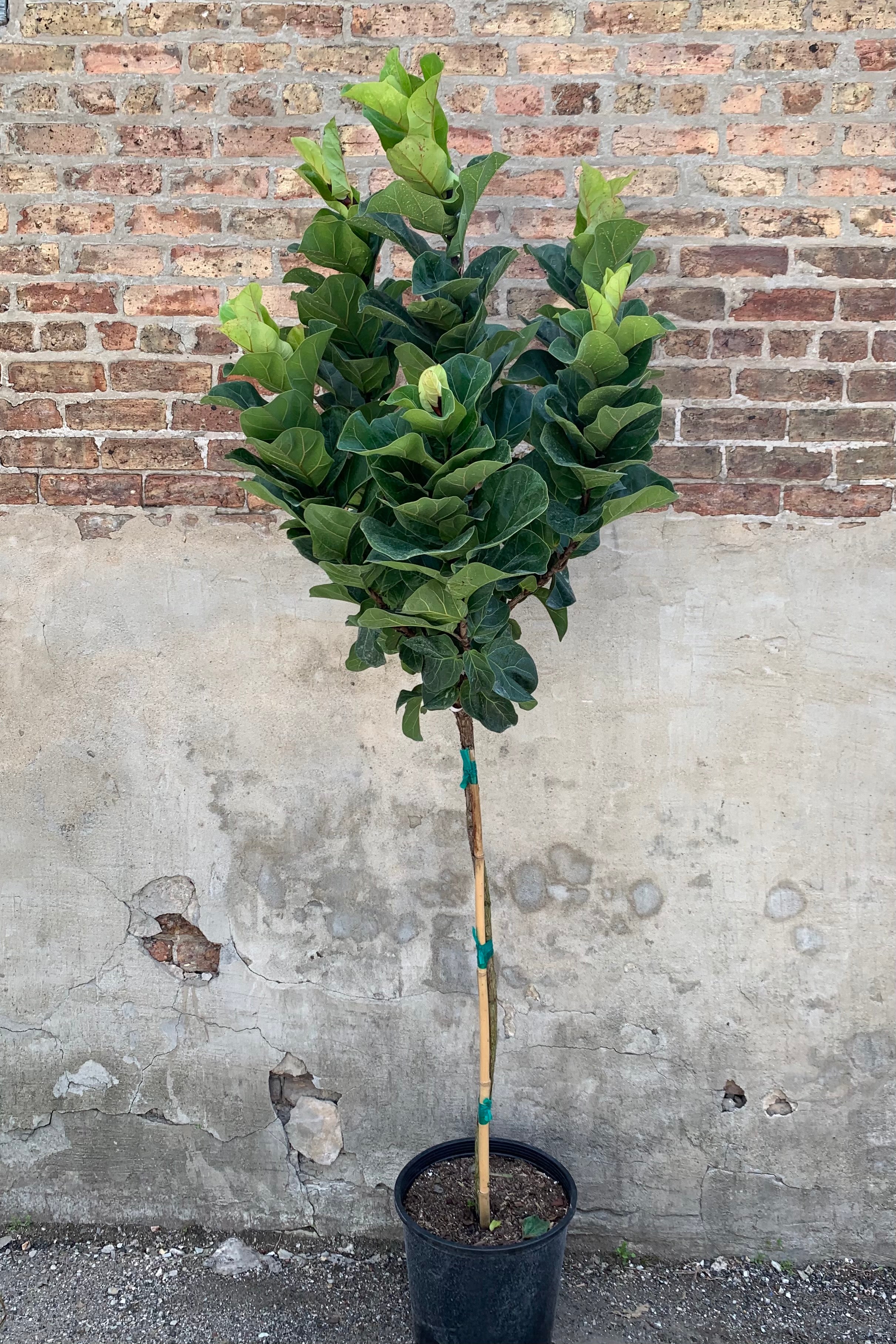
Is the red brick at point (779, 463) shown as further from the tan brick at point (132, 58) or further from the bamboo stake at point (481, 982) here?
the tan brick at point (132, 58)

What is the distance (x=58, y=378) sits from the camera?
2273 mm

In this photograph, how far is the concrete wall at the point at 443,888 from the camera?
7.30 feet

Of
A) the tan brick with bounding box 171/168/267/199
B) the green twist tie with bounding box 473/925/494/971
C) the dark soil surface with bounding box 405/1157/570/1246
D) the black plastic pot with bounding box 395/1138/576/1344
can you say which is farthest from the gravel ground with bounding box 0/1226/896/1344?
the tan brick with bounding box 171/168/267/199

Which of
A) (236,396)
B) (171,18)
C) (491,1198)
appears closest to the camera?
(236,396)

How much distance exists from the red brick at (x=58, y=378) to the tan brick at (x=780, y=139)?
1531 mm

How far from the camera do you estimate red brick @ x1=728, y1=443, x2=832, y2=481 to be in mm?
2154

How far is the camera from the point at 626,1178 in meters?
2.31

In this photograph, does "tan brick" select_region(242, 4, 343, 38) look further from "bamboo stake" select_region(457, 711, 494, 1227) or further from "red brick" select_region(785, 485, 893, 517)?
"bamboo stake" select_region(457, 711, 494, 1227)

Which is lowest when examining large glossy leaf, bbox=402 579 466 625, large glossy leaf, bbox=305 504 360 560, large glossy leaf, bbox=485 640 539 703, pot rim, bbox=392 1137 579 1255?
pot rim, bbox=392 1137 579 1255

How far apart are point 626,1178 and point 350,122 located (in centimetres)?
255

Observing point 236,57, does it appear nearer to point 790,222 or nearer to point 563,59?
point 563,59

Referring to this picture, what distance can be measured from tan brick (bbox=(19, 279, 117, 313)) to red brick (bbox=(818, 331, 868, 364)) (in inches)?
64.3

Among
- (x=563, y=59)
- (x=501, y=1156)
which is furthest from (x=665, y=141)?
(x=501, y=1156)

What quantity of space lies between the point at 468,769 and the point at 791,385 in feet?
3.72
